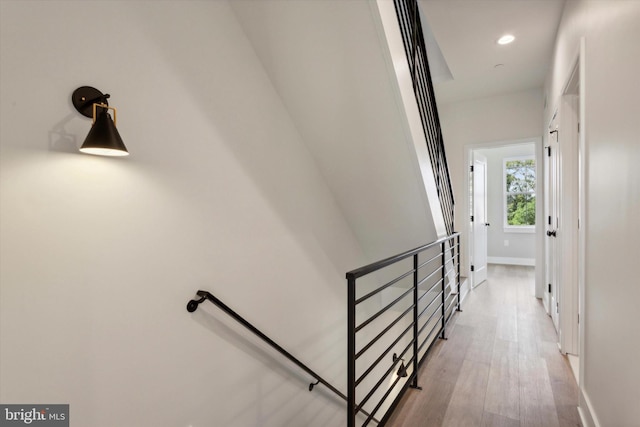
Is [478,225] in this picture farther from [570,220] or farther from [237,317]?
[237,317]

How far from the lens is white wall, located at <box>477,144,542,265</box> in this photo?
6.47 metres

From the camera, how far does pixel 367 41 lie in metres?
1.72

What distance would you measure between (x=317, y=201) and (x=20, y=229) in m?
1.90

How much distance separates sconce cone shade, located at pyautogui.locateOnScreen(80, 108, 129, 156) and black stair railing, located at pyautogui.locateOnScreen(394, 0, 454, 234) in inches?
66.4

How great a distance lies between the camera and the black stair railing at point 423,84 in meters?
2.13

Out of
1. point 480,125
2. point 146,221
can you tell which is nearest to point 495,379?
point 146,221

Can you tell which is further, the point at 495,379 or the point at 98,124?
the point at 495,379

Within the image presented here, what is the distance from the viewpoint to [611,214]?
133 cm

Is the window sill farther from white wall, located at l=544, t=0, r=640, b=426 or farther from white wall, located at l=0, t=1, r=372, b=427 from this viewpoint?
white wall, located at l=0, t=1, r=372, b=427

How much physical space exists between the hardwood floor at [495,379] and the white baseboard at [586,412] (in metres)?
0.05

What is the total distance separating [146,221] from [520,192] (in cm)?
723

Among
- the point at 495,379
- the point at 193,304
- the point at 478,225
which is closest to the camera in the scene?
the point at 193,304

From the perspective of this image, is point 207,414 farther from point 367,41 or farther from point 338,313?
point 367,41

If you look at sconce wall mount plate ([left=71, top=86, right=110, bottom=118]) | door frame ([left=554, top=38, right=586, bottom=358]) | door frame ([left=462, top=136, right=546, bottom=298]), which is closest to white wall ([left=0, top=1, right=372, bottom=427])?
sconce wall mount plate ([left=71, top=86, right=110, bottom=118])
